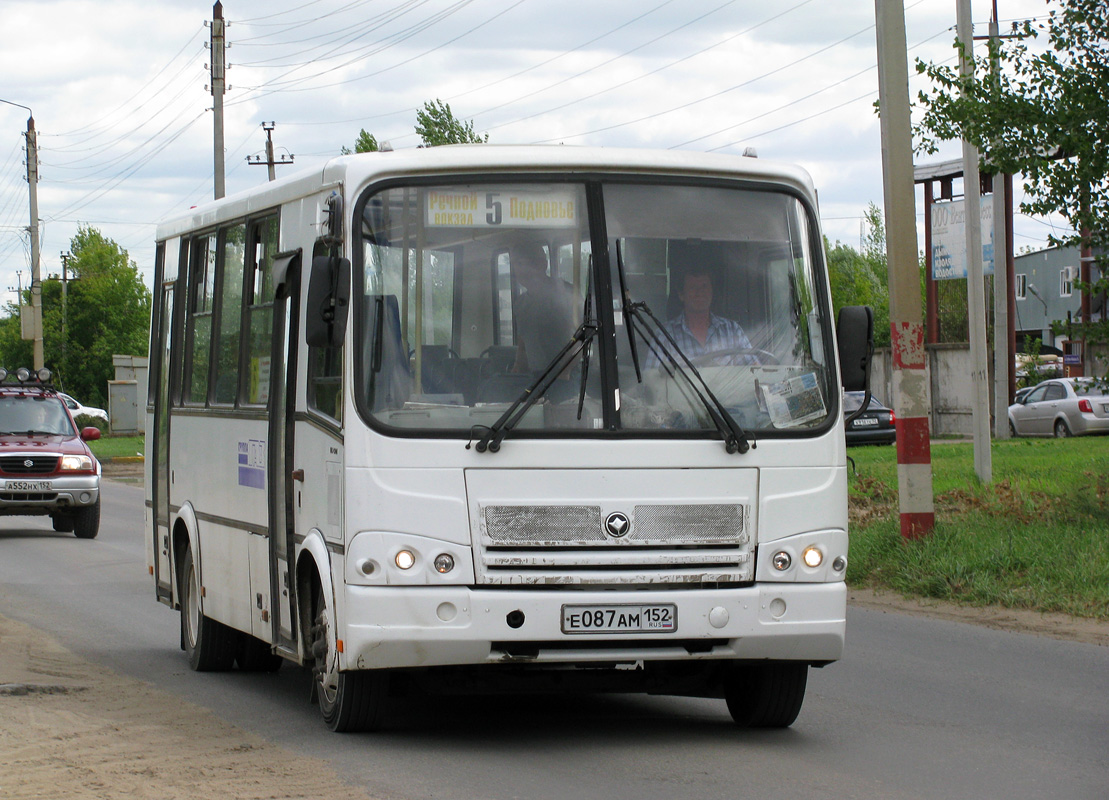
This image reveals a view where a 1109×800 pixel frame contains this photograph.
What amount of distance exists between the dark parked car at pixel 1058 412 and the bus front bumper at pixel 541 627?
95.9 feet

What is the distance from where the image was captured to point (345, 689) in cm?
767

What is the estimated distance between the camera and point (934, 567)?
546 inches

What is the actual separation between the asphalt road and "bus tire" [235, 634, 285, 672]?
0.14 metres

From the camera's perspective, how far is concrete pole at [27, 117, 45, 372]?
5444 cm

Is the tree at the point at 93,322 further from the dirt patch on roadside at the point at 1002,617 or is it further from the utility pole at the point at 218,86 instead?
the dirt patch on roadside at the point at 1002,617

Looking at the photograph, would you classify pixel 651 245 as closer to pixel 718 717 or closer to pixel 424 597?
pixel 424 597

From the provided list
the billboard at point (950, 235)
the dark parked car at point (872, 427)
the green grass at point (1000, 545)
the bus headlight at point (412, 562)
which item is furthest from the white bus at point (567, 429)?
the billboard at point (950, 235)

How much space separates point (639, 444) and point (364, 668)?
1.53 metres

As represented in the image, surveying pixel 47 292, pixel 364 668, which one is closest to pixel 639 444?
pixel 364 668

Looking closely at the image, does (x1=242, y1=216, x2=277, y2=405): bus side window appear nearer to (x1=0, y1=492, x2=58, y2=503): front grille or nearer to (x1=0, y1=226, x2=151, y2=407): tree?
(x1=0, y1=492, x2=58, y2=503): front grille

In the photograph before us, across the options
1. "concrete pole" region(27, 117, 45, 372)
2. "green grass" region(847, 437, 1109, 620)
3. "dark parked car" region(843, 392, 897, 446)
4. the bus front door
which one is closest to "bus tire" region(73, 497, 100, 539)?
"green grass" region(847, 437, 1109, 620)

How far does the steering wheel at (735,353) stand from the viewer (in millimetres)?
7570

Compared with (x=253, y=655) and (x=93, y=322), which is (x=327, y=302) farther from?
(x=93, y=322)

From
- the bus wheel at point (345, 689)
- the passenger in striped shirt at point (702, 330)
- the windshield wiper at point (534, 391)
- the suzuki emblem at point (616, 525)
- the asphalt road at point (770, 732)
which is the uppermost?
the passenger in striped shirt at point (702, 330)
